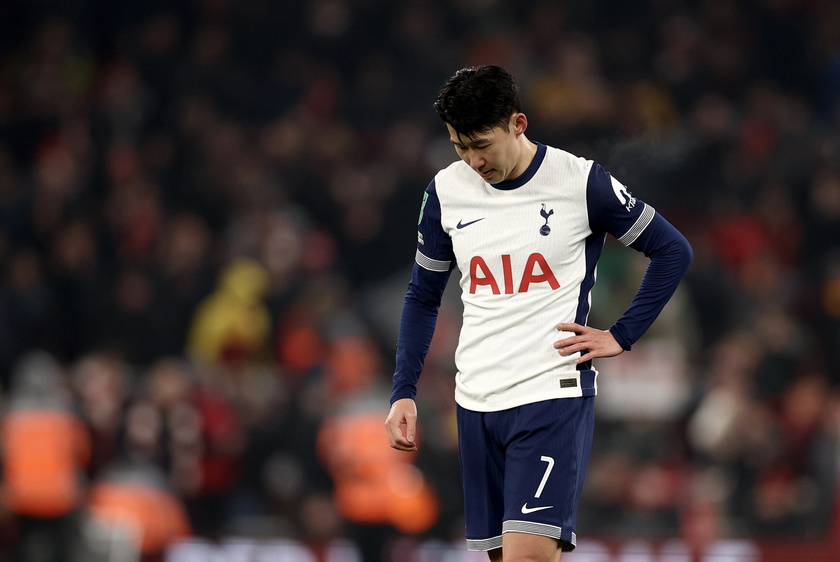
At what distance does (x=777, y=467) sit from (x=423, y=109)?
3931 mm

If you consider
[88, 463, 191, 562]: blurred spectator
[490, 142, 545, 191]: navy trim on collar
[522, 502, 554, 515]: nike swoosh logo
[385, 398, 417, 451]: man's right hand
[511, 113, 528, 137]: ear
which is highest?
[511, 113, 528, 137]: ear

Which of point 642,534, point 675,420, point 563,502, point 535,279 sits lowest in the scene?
point 642,534

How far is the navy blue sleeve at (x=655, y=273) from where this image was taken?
10.6ft

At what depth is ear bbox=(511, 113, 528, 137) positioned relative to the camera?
122 inches

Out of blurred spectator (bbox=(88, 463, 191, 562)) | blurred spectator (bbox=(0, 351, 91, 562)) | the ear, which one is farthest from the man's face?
blurred spectator (bbox=(0, 351, 91, 562))

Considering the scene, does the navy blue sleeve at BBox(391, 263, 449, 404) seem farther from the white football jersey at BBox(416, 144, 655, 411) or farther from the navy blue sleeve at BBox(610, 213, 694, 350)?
the navy blue sleeve at BBox(610, 213, 694, 350)

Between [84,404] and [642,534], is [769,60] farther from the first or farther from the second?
[84,404]

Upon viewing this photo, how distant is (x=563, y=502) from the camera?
3105 millimetres

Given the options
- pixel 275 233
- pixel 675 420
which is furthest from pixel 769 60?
pixel 275 233

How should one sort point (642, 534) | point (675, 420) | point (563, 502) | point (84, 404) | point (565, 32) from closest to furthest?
point (563, 502) → point (642, 534) → point (675, 420) → point (84, 404) → point (565, 32)

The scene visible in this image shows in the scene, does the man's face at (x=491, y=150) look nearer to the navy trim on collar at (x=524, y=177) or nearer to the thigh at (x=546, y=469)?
the navy trim on collar at (x=524, y=177)

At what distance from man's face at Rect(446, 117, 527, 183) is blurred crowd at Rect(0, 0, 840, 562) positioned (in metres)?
3.61

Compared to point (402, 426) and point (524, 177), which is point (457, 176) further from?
point (402, 426)

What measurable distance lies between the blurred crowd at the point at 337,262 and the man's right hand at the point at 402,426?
3.60 meters
